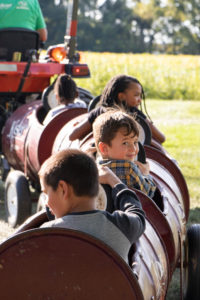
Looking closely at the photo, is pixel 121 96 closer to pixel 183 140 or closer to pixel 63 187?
pixel 63 187

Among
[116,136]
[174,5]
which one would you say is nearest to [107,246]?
[116,136]

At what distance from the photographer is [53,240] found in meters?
2.54

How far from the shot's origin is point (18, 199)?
6.22m

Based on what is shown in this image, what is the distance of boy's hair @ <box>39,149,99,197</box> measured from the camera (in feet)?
8.36

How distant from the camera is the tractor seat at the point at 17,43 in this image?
745 centimetres

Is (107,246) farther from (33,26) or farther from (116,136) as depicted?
(33,26)

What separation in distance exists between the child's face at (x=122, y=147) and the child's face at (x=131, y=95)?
1.79 metres

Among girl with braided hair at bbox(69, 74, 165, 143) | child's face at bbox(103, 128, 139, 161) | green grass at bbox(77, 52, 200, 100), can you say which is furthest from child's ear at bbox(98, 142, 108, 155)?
green grass at bbox(77, 52, 200, 100)

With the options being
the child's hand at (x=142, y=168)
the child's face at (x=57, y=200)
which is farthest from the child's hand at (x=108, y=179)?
the child's hand at (x=142, y=168)

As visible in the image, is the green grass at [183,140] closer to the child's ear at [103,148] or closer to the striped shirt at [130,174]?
the striped shirt at [130,174]

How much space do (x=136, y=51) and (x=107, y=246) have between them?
59.1 meters

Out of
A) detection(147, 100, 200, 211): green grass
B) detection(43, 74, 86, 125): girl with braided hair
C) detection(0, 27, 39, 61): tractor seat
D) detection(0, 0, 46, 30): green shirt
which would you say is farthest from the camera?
detection(147, 100, 200, 211): green grass

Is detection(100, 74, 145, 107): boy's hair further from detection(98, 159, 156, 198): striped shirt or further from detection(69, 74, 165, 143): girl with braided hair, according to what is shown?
detection(98, 159, 156, 198): striped shirt

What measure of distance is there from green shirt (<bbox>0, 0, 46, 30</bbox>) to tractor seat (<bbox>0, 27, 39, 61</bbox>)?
0.61 feet
